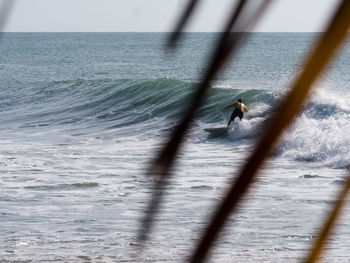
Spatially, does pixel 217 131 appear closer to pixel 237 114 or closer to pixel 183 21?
pixel 237 114

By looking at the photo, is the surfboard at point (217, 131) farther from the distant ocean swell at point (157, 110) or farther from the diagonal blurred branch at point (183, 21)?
the diagonal blurred branch at point (183, 21)

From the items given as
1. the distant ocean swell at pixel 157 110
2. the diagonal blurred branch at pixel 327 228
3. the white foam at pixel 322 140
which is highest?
the diagonal blurred branch at pixel 327 228

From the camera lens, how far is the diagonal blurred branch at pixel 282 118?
0.33 meters

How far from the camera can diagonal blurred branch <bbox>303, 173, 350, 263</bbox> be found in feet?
1.03

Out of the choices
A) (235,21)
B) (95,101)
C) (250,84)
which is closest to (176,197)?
(235,21)

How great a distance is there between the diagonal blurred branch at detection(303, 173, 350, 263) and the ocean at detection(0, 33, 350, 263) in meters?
0.04

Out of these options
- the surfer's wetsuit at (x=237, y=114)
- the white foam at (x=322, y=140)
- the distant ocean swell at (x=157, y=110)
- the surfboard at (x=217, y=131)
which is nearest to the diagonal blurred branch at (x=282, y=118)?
the distant ocean swell at (x=157, y=110)

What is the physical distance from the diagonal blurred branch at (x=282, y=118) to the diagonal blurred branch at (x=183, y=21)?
Result: 0.07m

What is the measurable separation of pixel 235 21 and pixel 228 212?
0.09 metres

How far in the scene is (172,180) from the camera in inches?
16.0

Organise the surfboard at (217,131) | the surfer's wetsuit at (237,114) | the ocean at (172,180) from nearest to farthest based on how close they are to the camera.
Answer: the ocean at (172,180), the surfboard at (217,131), the surfer's wetsuit at (237,114)

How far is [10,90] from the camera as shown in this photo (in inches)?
A: 1455

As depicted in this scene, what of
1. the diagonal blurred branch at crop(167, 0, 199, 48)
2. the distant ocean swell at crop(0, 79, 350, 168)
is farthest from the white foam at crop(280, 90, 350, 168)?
the diagonal blurred branch at crop(167, 0, 199, 48)

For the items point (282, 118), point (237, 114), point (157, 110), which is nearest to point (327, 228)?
point (282, 118)
